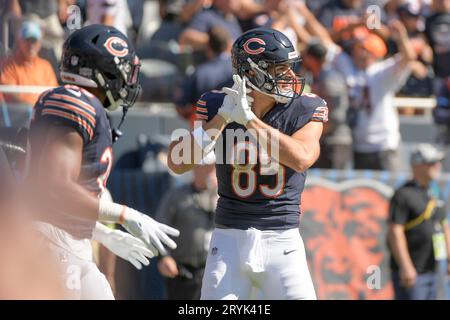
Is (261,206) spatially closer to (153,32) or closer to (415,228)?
(415,228)

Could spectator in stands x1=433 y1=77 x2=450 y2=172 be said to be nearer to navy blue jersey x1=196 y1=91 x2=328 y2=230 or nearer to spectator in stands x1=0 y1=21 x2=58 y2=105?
spectator in stands x1=0 y1=21 x2=58 y2=105

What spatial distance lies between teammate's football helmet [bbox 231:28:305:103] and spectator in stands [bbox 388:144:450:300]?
130 inches

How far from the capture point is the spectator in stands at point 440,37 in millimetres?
10273

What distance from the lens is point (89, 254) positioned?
17.2ft

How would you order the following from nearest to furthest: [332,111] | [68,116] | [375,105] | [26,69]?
[68,116]
[26,69]
[332,111]
[375,105]

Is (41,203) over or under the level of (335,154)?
under

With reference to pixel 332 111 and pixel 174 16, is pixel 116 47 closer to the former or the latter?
pixel 332 111

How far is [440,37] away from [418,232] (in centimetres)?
277

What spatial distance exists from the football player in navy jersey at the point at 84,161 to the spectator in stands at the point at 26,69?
2.85 m

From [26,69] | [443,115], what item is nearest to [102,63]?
[26,69]

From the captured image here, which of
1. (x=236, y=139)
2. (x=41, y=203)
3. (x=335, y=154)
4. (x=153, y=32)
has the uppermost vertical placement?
(x=153, y=32)

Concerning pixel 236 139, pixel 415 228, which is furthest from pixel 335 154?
pixel 236 139

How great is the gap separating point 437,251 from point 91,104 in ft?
14.7

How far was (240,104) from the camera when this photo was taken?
5152 mm
